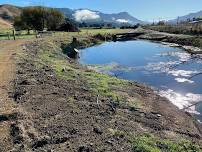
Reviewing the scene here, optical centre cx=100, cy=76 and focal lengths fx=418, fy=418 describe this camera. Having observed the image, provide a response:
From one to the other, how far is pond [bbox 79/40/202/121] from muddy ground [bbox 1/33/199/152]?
2921mm

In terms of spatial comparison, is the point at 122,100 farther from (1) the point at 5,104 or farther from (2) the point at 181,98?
(2) the point at 181,98

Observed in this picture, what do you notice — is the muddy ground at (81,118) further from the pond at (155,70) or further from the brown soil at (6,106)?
the pond at (155,70)

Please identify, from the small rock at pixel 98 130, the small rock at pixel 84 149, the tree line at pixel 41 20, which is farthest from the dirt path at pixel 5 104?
the tree line at pixel 41 20

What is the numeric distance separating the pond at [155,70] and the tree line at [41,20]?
94.0 feet

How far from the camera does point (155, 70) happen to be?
45219 millimetres

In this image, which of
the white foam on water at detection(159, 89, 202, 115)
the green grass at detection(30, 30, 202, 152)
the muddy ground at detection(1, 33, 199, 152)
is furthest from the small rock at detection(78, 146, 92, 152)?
the white foam on water at detection(159, 89, 202, 115)

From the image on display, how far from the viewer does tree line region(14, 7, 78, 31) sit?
96537mm

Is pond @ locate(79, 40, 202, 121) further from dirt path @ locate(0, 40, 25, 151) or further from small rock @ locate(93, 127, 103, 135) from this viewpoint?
dirt path @ locate(0, 40, 25, 151)

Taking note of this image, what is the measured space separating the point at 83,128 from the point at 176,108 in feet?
31.5

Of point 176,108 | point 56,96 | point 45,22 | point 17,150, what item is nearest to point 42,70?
point 56,96

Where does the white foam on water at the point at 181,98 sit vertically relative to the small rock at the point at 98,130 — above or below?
below

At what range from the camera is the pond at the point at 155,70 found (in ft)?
101

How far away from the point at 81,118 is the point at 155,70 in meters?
27.4

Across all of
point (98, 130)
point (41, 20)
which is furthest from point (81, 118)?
point (41, 20)
